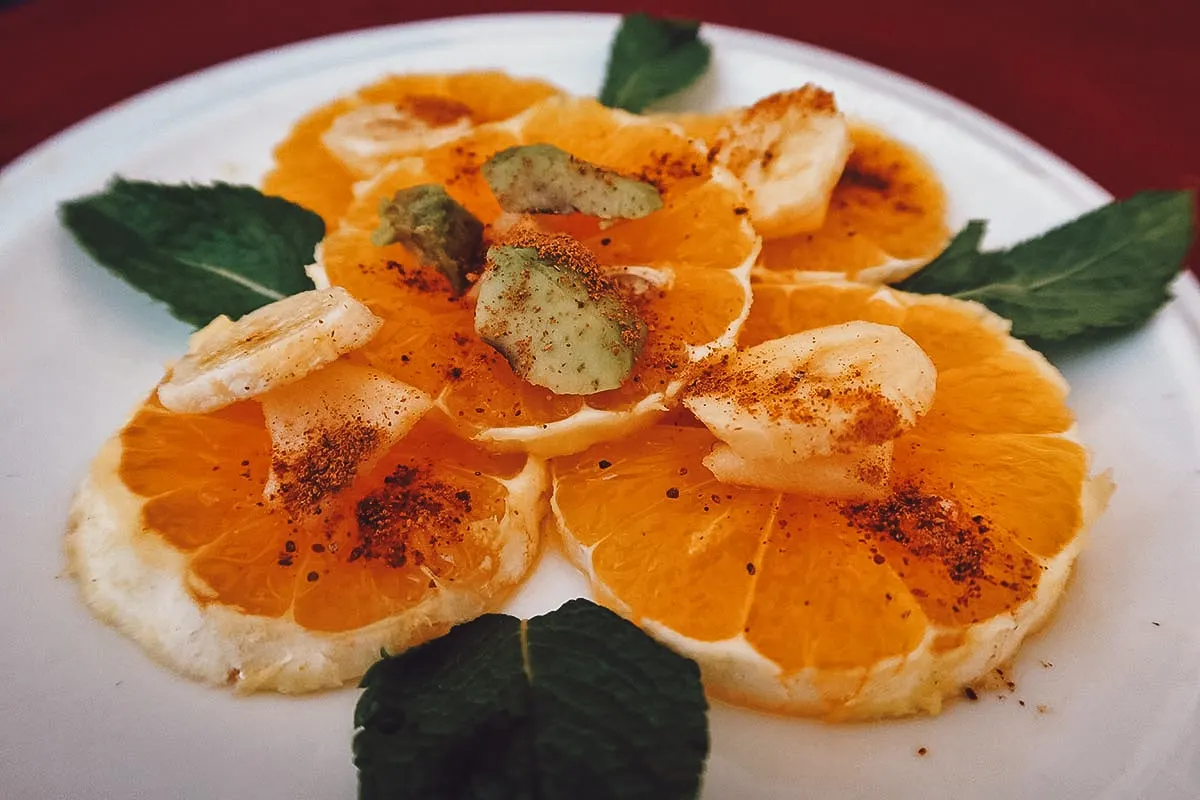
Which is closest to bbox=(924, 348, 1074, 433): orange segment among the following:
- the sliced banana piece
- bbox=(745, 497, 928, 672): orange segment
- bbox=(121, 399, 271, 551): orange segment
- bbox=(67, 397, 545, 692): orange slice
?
bbox=(745, 497, 928, 672): orange segment

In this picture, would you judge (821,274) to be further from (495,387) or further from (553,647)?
(553,647)

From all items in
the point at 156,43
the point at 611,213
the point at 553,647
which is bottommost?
the point at 156,43

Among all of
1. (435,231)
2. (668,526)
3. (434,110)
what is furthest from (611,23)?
(668,526)

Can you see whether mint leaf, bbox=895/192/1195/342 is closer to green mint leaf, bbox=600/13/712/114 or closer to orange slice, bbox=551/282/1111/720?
orange slice, bbox=551/282/1111/720

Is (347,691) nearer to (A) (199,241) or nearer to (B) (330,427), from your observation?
(B) (330,427)

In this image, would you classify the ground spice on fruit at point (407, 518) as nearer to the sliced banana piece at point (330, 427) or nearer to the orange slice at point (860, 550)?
the sliced banana piece at point (330, 427)

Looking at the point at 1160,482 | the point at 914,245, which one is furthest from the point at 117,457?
the point at 1160,482
